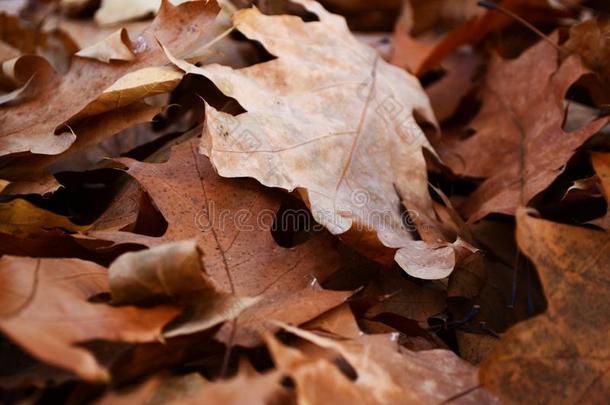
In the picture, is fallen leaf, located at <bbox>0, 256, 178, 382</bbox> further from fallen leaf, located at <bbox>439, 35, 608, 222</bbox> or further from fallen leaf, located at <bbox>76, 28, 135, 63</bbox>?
fallen leaf, located at <bbox>439, 35, 608, 222</bbox>

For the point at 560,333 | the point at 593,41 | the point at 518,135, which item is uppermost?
the point at 593,41

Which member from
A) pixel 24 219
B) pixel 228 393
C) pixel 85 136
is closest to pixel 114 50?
pixel 85 136

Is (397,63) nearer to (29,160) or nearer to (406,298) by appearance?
(406,298)

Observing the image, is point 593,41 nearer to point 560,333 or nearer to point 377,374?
point 560,333

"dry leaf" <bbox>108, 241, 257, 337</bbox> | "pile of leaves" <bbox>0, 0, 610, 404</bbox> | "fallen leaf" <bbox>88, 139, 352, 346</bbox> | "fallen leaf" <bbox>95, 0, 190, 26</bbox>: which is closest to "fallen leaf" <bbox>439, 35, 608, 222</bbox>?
"pile of leaves" <bbox>0, 0, 610, 404</bbox>

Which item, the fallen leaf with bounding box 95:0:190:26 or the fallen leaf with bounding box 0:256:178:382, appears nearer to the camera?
the fallen leaf with bounding box 0:256:178:382

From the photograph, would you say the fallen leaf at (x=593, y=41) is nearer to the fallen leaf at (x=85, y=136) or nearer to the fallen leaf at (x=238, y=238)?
the fallen leaf at (x=238, y=238)

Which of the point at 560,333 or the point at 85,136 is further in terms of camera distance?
the point at 85,136

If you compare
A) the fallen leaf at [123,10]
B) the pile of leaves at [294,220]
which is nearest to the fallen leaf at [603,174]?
the pile of leaves at [294,220]
